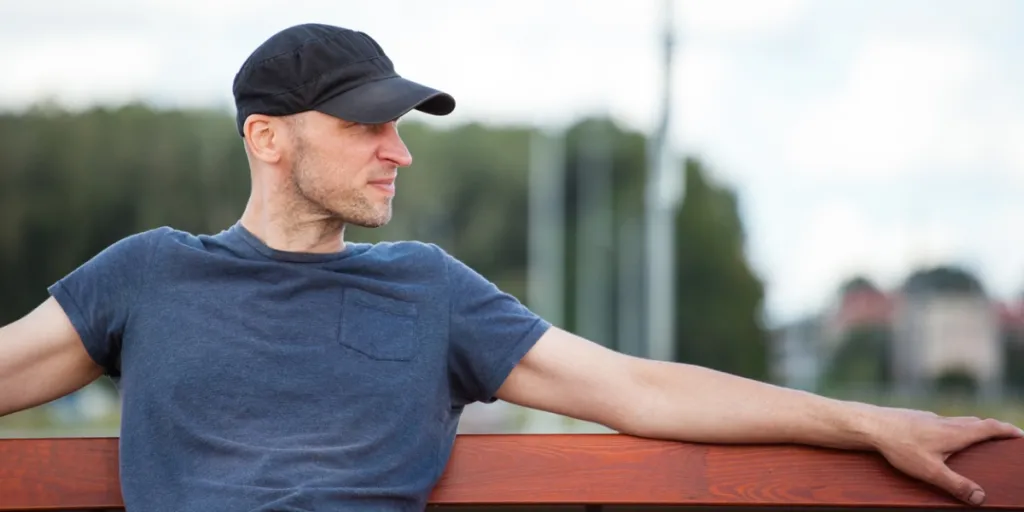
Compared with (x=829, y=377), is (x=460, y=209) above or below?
above

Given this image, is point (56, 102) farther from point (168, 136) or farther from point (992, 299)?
point (992, 299)

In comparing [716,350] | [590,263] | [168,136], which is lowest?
[716,350]

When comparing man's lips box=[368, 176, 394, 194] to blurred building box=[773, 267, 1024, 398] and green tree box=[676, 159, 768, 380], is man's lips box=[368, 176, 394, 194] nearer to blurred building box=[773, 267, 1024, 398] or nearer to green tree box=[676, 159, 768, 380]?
blurred building box=[773, 267, 1024, 398]

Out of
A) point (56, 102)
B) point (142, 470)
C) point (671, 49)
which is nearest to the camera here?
point (142, 470)

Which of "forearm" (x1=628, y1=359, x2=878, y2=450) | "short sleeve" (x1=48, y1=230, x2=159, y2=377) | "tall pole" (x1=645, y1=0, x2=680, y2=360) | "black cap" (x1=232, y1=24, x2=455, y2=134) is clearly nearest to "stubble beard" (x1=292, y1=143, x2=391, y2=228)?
"black cap" (x1=232, y1=24, x2=455, y2=134)

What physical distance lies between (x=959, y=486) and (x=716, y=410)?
1.60 ft

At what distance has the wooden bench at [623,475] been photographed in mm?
3014

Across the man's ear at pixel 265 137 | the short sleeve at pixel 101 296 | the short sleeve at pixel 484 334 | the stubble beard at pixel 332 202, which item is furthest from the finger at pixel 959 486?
the short sleeve at pixel 101 296

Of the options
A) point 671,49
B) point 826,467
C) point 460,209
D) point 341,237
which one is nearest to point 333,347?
point 341,237

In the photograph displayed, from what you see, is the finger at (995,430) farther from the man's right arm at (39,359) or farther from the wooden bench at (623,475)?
the man's right arm at (39,359)

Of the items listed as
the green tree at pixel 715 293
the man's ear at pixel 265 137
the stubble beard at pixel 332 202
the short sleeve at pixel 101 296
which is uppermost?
the man's ear at pixel 265 137

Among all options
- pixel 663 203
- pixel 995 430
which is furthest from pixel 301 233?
pixel 663 203

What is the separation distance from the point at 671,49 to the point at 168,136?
125ft

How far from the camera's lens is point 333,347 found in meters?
3.05
